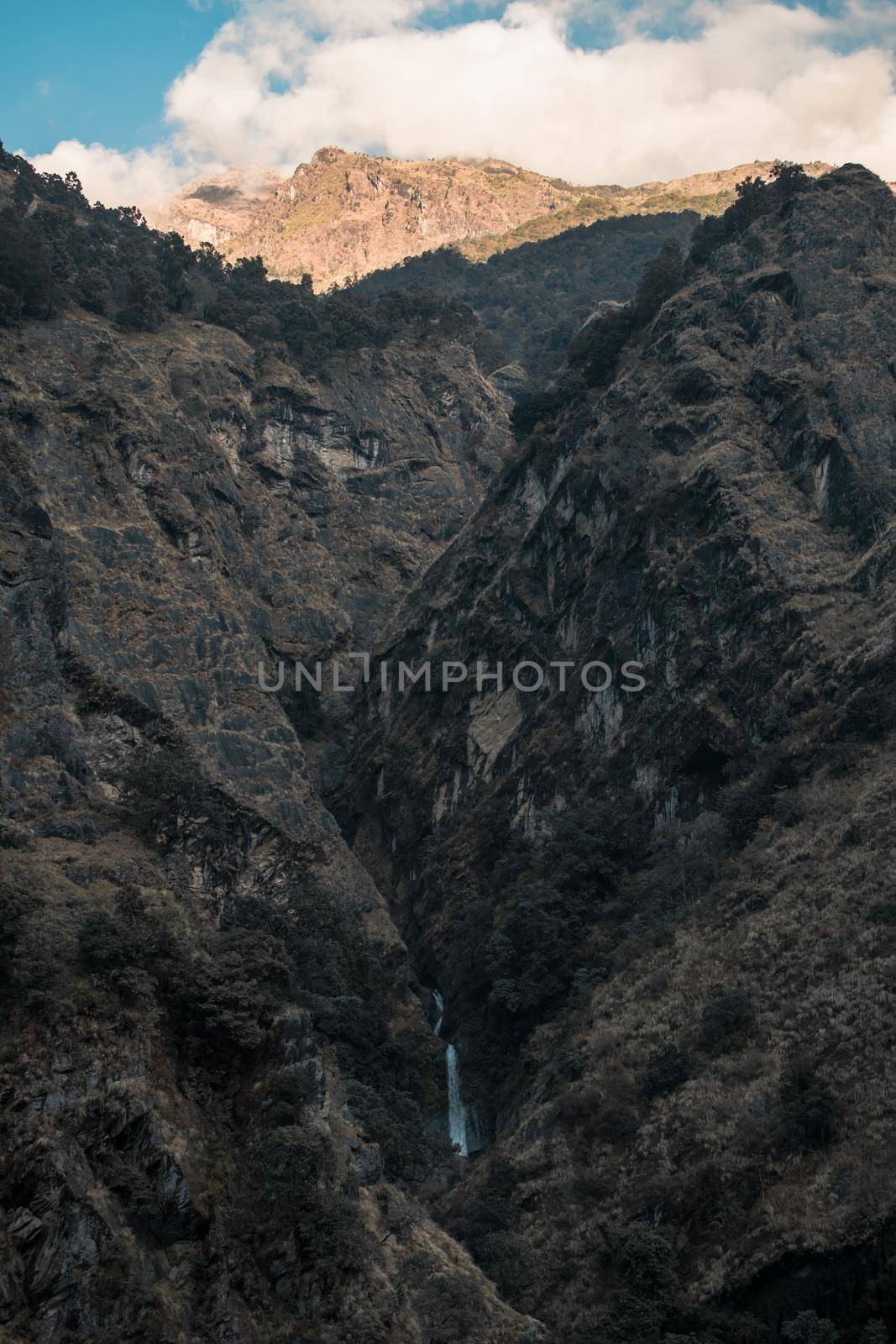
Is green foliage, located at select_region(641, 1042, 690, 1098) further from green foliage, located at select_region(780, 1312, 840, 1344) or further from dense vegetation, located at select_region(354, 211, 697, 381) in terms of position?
dense vegetation, located at select_region(354, 211, 697, 381)

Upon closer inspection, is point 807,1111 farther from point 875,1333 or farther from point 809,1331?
point 875,1333

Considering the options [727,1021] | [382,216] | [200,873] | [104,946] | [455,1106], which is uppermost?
[382,216]

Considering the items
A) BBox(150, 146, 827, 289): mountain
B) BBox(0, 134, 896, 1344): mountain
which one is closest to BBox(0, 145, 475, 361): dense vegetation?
BBox(0, 134, 896, 1344): mountain

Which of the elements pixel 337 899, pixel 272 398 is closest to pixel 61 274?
pixel 272 398

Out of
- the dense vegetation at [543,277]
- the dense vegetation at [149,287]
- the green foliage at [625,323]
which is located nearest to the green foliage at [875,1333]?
the green foliage at [625,323]

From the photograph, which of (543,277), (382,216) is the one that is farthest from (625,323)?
(382,216)

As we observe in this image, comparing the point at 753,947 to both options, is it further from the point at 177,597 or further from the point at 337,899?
the point at 177,597

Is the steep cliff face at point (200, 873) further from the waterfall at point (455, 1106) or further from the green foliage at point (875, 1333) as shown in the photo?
the green foliage at point (875, 1333)
